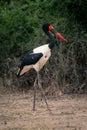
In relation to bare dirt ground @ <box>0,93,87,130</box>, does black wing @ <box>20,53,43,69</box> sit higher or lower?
higher

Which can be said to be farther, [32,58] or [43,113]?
[32,58]

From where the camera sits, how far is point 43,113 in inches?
380

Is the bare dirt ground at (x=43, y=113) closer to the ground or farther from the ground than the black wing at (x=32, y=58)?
closer to the ground

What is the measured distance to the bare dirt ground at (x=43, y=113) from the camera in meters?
8.18

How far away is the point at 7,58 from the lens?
13719mm

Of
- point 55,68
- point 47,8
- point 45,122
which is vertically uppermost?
point 47,8

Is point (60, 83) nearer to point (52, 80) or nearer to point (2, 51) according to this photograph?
point (52, 80)

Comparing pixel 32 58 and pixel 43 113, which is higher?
pixel 32 58

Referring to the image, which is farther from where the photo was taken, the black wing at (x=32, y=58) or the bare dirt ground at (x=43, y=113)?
the black wing at (x=32, y=58)

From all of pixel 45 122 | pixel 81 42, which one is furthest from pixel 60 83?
pixel 45 122

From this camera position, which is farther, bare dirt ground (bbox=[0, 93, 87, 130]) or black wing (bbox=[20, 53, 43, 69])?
black wing (bbox=[20, 53, 43, 69])

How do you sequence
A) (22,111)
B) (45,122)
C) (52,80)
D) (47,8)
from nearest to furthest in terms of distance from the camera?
(45,122), (22,111), (52,80), (47,8)

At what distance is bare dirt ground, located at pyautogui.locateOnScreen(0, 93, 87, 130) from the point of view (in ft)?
26.8

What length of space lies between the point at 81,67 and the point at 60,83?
733 mm
